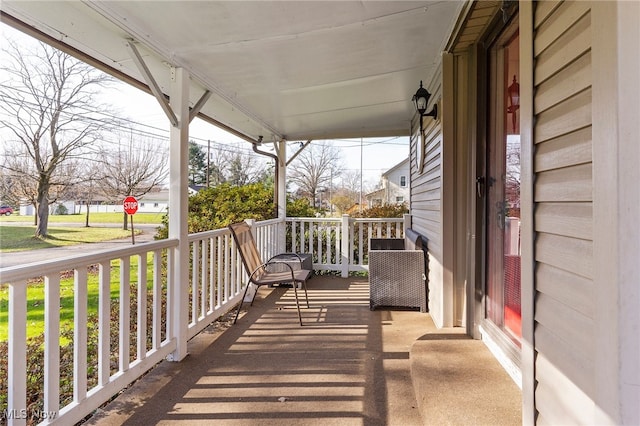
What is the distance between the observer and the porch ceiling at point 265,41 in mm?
1973

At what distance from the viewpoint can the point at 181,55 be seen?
8.30 feet

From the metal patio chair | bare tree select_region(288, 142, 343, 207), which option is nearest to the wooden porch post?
the metal patio chair

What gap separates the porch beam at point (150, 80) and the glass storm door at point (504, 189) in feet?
7.43

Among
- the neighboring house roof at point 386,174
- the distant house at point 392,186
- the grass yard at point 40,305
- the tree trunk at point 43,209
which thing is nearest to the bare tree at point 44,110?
the tree trunk at point 43,209

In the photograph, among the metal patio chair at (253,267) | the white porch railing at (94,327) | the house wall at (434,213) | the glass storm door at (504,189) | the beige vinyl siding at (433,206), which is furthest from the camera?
the metal patio chair at (253,267)

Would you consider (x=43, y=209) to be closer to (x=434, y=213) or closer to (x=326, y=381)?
(x=326, y=381)

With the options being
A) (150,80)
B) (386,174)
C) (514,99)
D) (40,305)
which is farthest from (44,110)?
(386,174)

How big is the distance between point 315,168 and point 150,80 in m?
9.33

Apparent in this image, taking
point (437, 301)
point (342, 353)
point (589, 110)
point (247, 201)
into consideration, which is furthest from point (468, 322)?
point (247, 201)

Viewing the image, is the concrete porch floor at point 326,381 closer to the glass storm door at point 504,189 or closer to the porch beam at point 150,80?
the glass storm door at point 504,189

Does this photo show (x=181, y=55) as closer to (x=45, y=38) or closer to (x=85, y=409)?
(x=45, y=38)

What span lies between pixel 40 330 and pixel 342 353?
110 inches

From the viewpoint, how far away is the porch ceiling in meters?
1.97

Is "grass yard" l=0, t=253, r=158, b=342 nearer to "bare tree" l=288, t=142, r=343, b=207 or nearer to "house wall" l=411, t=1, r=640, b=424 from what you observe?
"house wall" l=411, t=1, r=640, b=424
